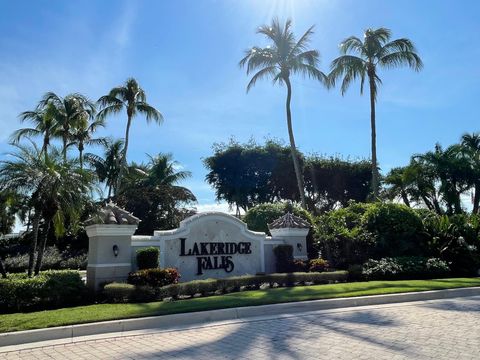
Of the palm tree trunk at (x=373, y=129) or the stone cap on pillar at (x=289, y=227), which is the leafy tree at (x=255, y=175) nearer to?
the palm tree trunk at (x=373, y=129)

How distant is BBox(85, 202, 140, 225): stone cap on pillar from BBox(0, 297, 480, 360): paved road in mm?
5831

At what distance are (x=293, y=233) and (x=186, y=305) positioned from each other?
8.91m

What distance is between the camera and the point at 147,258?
1358 cm

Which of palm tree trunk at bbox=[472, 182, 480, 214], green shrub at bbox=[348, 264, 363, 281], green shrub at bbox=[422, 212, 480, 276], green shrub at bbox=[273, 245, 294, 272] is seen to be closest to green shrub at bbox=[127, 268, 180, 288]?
green shrub at bbox=[273, 245, 294, 272]

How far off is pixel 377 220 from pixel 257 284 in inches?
306

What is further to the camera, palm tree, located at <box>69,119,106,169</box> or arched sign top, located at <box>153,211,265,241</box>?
palm tree, located at <box>69,119,106,169</box>

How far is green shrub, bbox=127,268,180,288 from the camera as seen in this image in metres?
12.4

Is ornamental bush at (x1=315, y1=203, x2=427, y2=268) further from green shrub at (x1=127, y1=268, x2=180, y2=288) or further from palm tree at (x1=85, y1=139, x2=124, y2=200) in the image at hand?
palm tree at (x1=85, y1=139, x2=124, y2=200)

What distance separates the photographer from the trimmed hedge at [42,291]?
33.6 ft

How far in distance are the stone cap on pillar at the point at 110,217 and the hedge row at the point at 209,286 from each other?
7.51ft

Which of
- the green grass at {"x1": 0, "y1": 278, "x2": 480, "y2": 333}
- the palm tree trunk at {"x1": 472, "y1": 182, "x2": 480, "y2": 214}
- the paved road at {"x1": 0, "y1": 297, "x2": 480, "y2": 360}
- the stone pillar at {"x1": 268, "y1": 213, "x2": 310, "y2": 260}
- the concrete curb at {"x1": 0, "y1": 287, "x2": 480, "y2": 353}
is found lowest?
the paved road at {"x1": 0, "y1": 297, "x2": 480, "y2": 360}

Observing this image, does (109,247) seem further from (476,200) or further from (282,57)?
(476,200)

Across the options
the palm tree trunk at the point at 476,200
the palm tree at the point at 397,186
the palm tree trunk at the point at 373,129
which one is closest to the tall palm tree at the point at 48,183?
the palm tree trunk at the point at 373,129

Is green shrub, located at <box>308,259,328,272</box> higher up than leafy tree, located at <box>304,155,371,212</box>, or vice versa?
leafy tree, located at <box>304,155,371,212</box>
